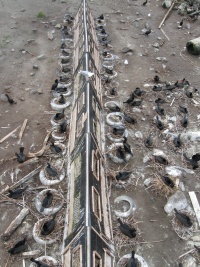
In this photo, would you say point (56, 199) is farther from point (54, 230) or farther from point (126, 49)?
point (126, 49)

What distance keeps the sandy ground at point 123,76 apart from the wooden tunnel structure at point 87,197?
84cm

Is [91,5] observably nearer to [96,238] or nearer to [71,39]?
[71,39]

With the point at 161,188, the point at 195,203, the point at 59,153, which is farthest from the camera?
the point at 59,153

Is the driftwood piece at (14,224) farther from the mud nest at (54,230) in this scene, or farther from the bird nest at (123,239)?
the bird nest at (123,239)

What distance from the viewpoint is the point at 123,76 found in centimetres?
1470

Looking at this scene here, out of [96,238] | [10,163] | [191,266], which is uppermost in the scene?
[96,238]

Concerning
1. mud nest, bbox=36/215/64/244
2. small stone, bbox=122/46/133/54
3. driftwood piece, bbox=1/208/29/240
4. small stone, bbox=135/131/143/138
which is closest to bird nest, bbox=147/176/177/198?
small stone, bbox=135/131/143/138

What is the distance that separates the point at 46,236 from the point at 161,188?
3813mm

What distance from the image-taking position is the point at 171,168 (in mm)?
9766

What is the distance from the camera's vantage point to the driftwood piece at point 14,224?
7.88 meters

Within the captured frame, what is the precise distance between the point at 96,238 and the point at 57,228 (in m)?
1.91

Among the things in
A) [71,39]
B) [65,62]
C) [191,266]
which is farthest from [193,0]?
[191,266]

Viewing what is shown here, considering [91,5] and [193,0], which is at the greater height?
[193,0]

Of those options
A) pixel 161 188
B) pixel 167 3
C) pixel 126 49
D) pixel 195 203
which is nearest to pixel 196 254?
pixel 195 203
